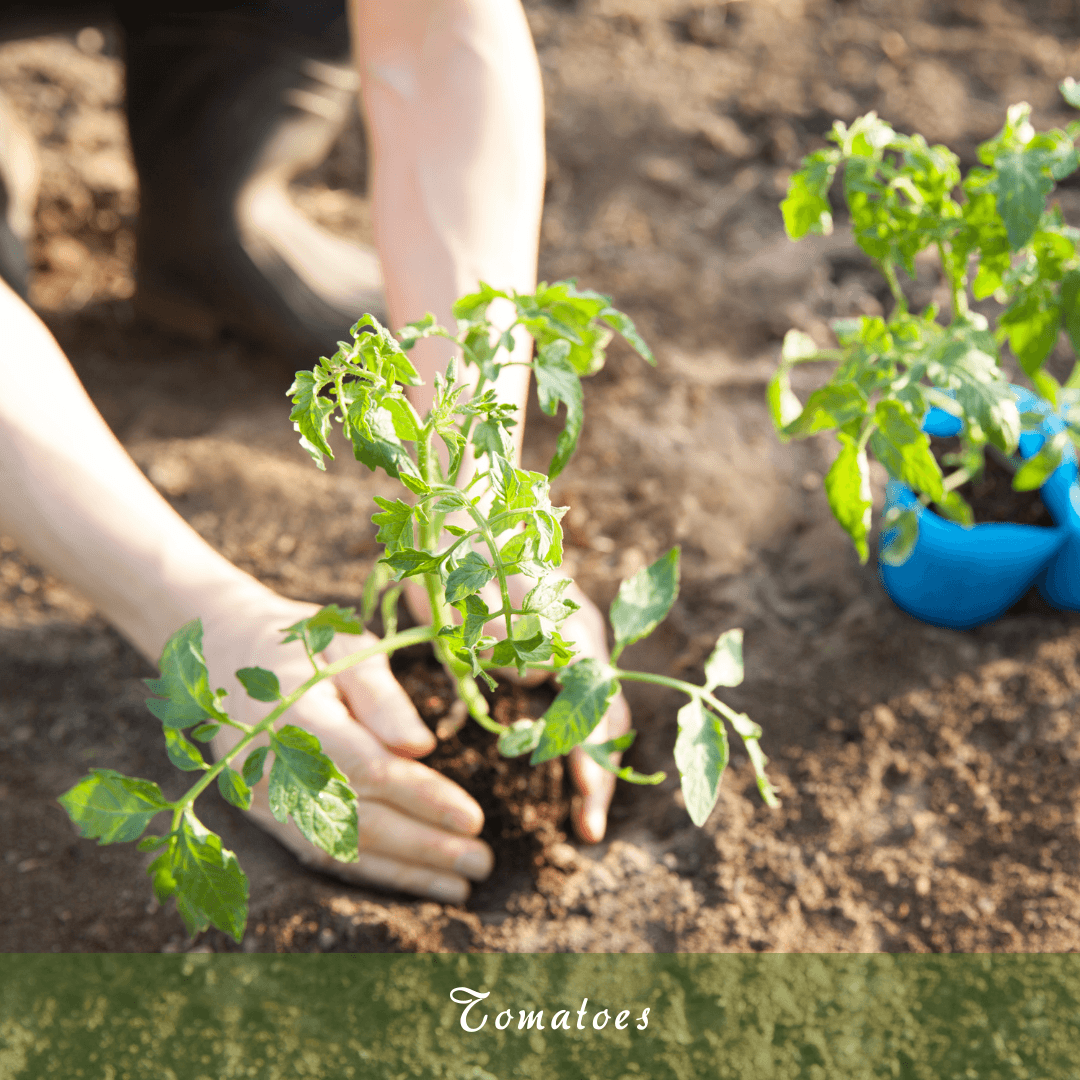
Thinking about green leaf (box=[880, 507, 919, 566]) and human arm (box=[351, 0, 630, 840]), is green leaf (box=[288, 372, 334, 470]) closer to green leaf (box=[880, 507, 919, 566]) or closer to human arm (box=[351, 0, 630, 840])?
human arm (box=[351, 0, 630, 840])

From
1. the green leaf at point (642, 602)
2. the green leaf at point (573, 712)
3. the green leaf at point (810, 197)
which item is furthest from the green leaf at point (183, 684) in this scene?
the green leaf at point (810, 197)

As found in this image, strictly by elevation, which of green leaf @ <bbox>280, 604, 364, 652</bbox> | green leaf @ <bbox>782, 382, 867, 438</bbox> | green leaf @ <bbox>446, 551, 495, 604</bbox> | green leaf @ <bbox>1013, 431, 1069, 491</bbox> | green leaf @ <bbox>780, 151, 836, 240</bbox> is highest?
green leaf @ <bbox>780, 151, 836, 240</bbox>

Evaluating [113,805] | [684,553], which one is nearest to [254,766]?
[113,805]

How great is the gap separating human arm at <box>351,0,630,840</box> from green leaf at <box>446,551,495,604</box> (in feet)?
1.61

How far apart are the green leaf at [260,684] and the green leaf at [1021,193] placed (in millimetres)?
799

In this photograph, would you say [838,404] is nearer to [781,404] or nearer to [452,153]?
[781,404]

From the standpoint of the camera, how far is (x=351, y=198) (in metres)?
2.33

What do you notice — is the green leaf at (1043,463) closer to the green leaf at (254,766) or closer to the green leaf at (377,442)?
the green leaf at (377,442)

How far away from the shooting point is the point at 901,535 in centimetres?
122

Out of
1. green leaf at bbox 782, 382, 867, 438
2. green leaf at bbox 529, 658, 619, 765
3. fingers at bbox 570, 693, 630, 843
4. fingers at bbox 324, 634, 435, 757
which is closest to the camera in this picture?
green leaf at bbox 529, 658, 619, 765

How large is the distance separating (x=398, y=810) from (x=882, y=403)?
0.68 m

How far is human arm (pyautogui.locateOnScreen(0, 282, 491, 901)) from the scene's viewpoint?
108 cm

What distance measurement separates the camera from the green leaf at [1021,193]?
0.93 meters

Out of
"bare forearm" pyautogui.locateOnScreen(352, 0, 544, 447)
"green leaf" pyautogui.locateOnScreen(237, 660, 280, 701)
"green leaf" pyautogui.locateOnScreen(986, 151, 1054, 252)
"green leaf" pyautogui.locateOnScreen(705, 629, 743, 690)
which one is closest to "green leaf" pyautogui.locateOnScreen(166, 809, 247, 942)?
"green leaf" pyautogui.locateOnScreen(237, 660, 280, 701)
